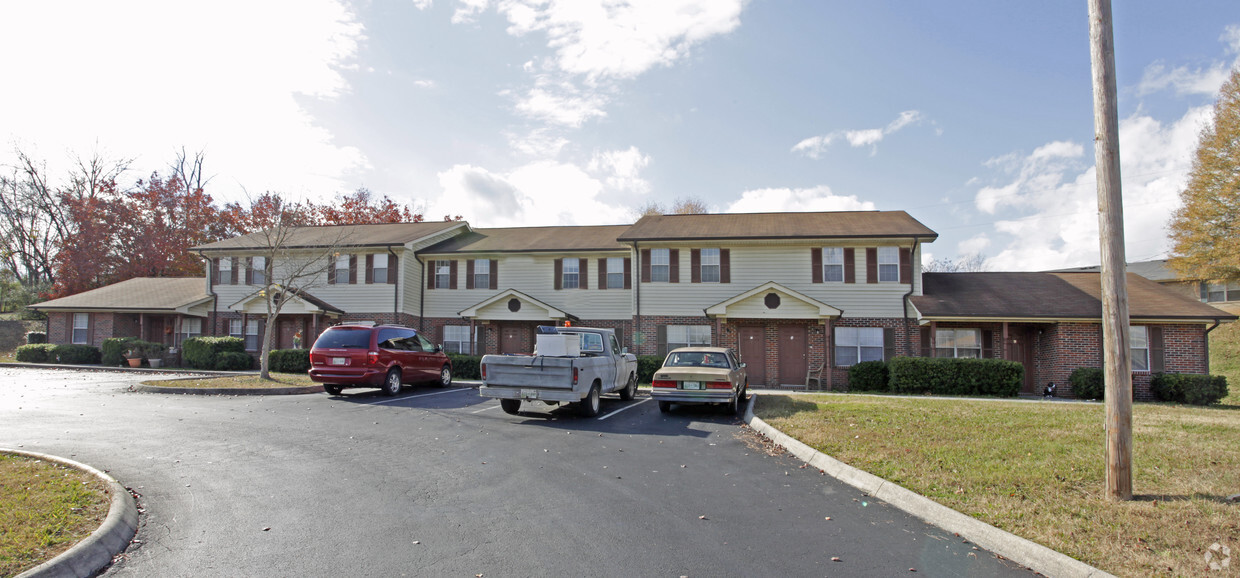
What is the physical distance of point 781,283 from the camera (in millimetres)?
22375

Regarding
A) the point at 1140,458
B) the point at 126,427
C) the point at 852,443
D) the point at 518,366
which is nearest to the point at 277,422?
the point at 126,427

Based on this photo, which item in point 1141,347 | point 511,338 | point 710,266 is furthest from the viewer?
point 511,338

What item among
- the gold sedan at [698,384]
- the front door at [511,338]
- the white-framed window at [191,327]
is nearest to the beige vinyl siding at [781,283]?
the front door at [511,338]

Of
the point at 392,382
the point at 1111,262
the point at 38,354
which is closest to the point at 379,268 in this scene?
the point at 392,382

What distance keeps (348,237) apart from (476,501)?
23.7 metres

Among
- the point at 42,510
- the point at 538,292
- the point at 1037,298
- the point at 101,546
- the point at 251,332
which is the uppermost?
the point at 538,292

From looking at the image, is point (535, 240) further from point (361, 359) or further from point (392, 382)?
point (361, 359)

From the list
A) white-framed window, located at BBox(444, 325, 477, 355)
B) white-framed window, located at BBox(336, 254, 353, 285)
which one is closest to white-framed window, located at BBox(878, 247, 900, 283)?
white-framed window, located at BBox(444, 325, 477, 355)

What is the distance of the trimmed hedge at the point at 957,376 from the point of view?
1833 cm

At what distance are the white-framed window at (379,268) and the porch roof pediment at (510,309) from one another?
4.06m

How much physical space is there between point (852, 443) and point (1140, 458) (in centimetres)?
320

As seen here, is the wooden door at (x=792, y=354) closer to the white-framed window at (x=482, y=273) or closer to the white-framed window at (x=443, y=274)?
the white-framed window at (x=482, y=273)

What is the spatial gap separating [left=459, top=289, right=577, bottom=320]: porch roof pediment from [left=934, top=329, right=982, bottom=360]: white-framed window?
1297 cm

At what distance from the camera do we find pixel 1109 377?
603 cm
